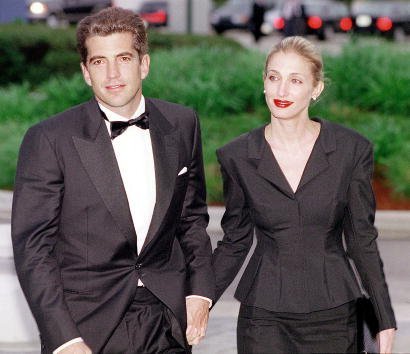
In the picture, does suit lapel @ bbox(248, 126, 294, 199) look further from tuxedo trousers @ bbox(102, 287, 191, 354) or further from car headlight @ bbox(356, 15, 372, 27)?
car headlight @ bbox(356, 15, 372, 27)

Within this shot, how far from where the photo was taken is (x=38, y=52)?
922 inches

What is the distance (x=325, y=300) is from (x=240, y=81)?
1232 cm

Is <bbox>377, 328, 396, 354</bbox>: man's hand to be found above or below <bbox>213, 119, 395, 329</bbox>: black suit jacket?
below

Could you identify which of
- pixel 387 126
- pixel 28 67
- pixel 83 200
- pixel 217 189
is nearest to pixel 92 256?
pixel 83 200

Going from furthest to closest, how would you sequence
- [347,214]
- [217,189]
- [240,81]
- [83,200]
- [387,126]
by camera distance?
[240,81] → [387,126] → [217,189] → [347,214] → [83,200]

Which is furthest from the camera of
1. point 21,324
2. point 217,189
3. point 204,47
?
point 204,47

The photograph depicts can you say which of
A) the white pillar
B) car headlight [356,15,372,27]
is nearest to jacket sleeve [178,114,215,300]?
the white pillar

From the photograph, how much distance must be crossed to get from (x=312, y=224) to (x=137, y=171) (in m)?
0.80

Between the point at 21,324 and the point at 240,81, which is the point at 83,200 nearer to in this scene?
the point at 21,324

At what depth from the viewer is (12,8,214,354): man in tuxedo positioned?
4477 millimetres

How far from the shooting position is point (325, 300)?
480cm

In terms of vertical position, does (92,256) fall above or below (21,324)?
above

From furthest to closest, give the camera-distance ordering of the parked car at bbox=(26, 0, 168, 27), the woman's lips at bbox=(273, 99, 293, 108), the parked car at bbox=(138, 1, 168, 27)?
1. the parked car at bbox=(138, 1, 168, 27)
2. the parked car at bbox=(26, 0, 168, 27)
3. the woman's lips at bbox=(273, 99, 293, 108)

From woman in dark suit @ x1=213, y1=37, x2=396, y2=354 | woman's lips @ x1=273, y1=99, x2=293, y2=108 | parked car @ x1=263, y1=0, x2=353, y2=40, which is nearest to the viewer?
woman in dark suit @ x1=213, y1=37, x2=396, y2=354
